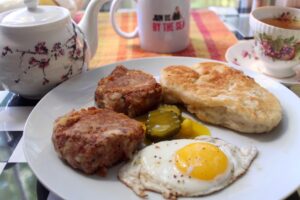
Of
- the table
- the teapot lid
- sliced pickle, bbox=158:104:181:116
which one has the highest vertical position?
the teapot lid

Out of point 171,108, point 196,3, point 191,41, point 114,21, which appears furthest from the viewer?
point 196,3

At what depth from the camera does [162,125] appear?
3.32 feet

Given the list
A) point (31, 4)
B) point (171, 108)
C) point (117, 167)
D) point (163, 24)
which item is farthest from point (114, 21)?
point (117, 167)

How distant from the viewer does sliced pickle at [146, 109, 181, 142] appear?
994 millimetres

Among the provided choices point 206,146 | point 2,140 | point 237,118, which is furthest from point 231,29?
point 2,140

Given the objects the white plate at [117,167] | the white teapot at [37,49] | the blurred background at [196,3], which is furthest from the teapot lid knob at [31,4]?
the blurred background at [196,3]

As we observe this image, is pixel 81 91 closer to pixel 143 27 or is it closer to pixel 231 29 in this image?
pixel 143 27

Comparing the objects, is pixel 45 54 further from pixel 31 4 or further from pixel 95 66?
pixel 95 66

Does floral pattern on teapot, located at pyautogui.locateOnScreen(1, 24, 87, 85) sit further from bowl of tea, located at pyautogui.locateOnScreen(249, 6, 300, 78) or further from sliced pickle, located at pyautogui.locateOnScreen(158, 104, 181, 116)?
bowl of tea, located at pyautogui.locateOnScreen(249, 6, 300, 78)

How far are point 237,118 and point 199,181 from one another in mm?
283

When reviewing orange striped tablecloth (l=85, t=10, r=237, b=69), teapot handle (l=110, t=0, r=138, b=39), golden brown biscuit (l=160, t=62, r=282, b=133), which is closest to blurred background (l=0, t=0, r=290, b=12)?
teapot handle (l=110, t=0, r=138, b=39)

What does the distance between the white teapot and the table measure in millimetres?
102

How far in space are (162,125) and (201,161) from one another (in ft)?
0.67

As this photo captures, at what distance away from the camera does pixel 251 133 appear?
101cm
